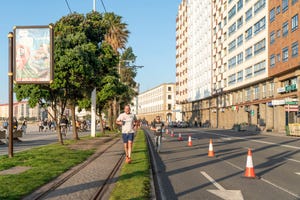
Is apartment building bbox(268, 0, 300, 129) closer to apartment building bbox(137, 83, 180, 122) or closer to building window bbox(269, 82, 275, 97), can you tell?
building window bbox(269, 82, 275, 97)

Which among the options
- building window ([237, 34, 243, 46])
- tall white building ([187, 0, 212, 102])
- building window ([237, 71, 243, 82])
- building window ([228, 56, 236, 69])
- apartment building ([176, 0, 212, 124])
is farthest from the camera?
apartment building ([176, 0, 212, 124])

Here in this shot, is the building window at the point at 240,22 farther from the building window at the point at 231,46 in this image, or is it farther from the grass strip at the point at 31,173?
the grass strip at the point at 31,173

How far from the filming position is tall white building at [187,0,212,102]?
280 feet

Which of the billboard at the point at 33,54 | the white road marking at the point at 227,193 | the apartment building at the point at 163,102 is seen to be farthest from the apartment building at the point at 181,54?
the white road marking at the point at 227,193

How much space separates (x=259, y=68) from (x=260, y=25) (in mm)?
5703

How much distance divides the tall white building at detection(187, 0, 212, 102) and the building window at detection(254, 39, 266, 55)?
26447mm


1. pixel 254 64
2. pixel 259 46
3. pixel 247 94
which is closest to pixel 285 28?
pixel 259 46

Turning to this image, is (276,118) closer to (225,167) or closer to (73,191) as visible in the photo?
(225,167)

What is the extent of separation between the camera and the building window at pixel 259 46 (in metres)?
53.5

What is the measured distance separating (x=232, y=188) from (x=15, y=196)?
4.60 meters

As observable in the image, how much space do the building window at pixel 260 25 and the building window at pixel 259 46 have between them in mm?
1664

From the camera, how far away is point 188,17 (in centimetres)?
10669

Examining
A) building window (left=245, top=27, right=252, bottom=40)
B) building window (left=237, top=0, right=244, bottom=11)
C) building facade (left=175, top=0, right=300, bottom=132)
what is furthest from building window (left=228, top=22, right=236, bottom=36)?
building window (left=245, top=27, right=252, bottom=40)

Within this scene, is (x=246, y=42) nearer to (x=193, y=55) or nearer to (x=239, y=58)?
(x=239, y=58)
